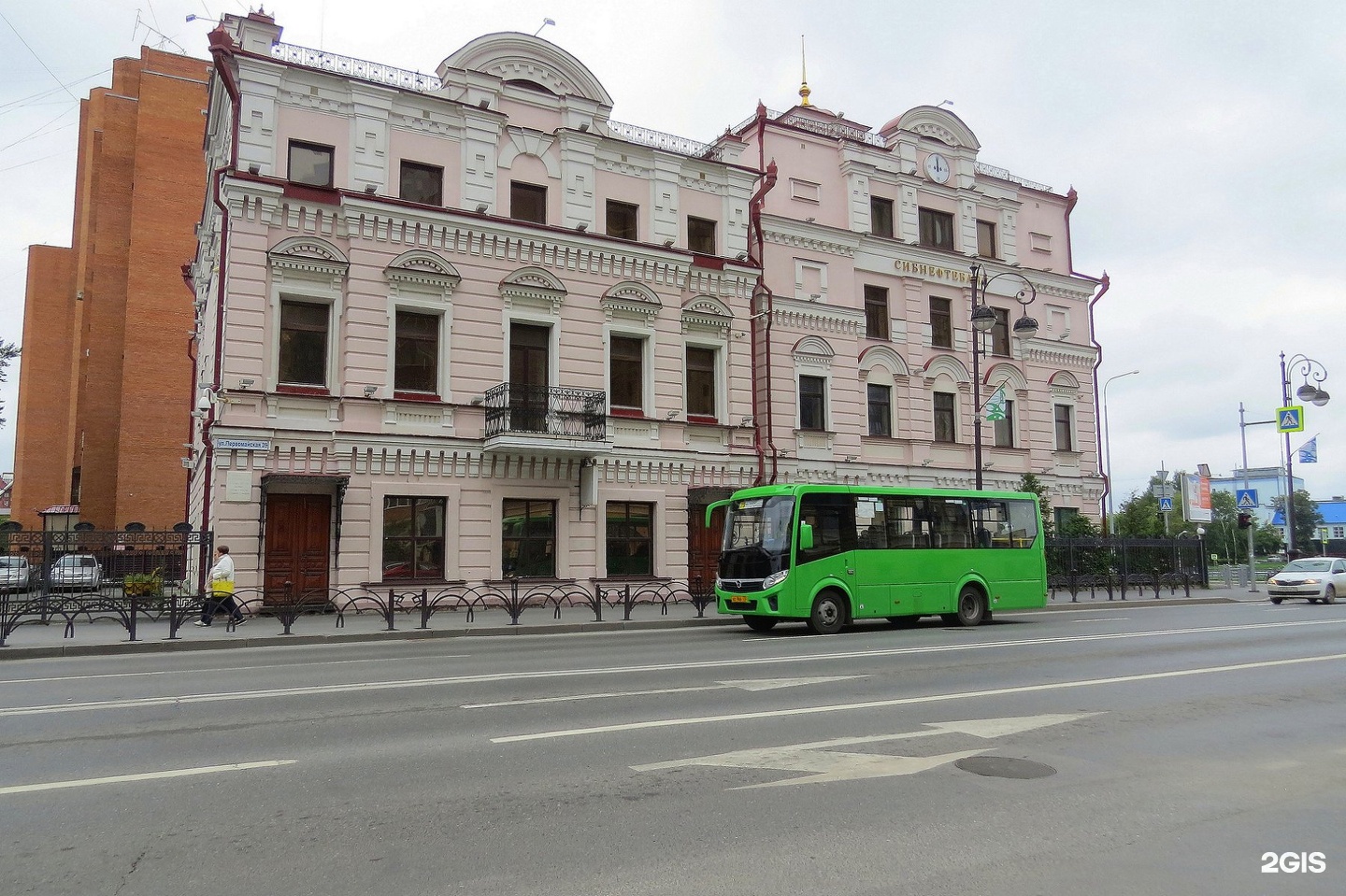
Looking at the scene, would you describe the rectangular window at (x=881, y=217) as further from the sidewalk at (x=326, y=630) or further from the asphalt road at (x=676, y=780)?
the asphalt road at (x=676, y=780)

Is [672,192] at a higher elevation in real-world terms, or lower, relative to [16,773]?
higher

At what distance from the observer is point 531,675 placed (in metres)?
11.5

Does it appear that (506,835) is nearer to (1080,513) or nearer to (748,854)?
(748,854)

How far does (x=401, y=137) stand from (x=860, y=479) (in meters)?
17.4

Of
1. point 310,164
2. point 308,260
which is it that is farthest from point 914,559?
point 310,164

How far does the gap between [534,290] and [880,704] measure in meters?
17.9

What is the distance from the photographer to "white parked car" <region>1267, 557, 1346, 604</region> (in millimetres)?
29922

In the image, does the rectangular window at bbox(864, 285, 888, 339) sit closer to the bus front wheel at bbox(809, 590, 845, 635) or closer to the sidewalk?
the sidewalk

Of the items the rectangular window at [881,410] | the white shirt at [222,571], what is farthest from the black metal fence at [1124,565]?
the white shirt at [222,571]

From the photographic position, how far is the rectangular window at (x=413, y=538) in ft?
74.2

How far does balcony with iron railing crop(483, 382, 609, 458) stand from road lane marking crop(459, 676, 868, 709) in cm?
1336

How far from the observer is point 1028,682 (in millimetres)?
10820

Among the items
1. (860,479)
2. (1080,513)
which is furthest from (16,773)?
(1080,513)

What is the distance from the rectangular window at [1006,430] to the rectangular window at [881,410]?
5.27m
